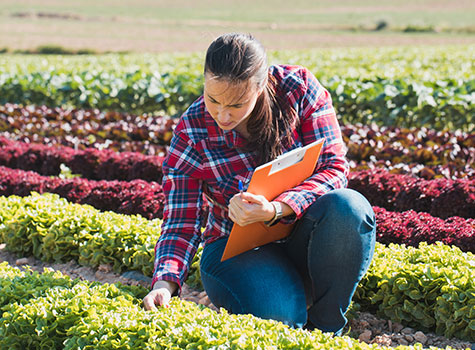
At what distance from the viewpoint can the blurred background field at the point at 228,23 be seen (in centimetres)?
3122

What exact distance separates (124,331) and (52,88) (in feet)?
34.5

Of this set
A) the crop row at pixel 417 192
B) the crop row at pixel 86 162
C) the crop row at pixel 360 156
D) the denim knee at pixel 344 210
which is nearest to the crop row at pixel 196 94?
the crop row at pixel 360 156

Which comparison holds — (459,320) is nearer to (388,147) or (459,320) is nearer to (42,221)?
(42,221)

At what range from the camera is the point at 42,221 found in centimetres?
450

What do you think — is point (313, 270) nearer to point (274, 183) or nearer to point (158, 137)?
point (274, 183)

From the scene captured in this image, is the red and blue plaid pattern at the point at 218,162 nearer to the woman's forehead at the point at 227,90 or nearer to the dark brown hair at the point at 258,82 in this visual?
the dark brown hair at the point at 258,82

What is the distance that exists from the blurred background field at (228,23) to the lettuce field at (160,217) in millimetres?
17687

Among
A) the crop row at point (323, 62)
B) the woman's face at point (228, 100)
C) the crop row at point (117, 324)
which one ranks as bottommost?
the crop row at point (323, 62)

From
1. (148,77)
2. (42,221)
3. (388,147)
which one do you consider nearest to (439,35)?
(148,77)

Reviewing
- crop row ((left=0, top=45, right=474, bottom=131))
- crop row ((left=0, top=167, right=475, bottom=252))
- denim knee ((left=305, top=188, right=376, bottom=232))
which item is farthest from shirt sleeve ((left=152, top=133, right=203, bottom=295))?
crop row ((left=0, top=45, right=474, bottom=131))

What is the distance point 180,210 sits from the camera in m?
2.82

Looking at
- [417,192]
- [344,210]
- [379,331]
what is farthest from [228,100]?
[417,192]

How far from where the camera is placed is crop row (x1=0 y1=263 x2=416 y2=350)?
2.28 m

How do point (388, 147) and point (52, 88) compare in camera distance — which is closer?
point (388, 147)
